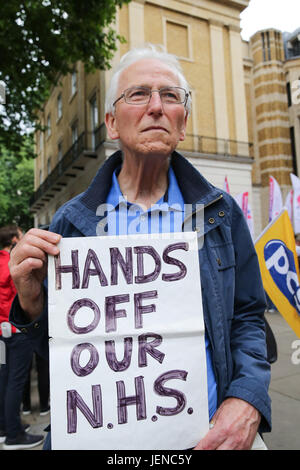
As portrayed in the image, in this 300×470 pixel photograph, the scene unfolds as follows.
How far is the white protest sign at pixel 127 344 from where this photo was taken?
1.02 m

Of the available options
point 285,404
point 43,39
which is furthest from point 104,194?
point 43,39

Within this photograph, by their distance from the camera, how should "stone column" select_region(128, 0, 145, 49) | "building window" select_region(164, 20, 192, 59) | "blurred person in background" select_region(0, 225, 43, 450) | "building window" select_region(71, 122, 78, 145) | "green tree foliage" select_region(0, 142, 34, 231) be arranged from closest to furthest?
1. "blurred person in background" select_region(0, 225, 43, 450)
2. "stone column" select_region(128, 0, 145, 49)
3. "building window" select_region(164, 20, 192, 59)
4. "building window" select_region(71, 122, 78, 145)
5. "green tree foliage" select_region(0, 142, 34, 231)

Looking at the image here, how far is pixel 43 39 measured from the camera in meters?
8.26

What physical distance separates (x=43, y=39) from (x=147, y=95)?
8336 millimetres

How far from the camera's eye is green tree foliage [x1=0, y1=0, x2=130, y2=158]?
763 cm

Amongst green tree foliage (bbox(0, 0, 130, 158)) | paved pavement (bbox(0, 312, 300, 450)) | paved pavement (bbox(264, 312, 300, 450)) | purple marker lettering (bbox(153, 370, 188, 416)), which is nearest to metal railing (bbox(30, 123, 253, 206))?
green tree foliage (bbox(0, 0, 130, 158))

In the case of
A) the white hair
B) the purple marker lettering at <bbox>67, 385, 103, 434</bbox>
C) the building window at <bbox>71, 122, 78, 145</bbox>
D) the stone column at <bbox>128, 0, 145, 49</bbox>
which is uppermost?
the stone column at <bbox>128, 0, 145, 49</bbox>

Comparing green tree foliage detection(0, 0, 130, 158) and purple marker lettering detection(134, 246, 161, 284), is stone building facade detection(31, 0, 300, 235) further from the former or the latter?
purple marker lettering detection(134, 246, 161, 284)

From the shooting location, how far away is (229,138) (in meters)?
16.1

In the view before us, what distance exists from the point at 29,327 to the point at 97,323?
274 mm

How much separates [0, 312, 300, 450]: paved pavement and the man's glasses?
2.75m

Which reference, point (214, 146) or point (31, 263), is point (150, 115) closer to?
point (31, 263)

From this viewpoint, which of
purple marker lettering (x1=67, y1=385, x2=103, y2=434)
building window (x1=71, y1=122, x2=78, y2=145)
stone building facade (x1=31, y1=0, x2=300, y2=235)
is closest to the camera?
purple marker lettering (x1=67, y1=385, x2=103, y2=434)

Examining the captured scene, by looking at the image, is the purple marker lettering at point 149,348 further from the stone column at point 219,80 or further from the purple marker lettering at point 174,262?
the stone column at point 219,80
